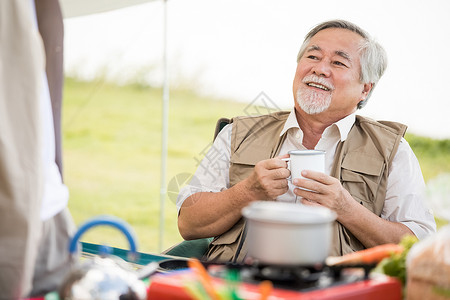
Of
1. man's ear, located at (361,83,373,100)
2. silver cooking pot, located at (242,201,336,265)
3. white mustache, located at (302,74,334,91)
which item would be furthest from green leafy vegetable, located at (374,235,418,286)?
man's ear, located at (361,83,373,100)

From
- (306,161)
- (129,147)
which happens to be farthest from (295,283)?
(129,147)

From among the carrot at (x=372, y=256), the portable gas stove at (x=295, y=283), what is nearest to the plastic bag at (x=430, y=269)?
the portable gas stove at (x=295, y=283)

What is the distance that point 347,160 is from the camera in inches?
83.8

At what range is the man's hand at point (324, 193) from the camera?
1787 millimetres

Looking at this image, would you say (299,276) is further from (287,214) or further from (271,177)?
(271,177)

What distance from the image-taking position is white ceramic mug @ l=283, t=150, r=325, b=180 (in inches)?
68.2

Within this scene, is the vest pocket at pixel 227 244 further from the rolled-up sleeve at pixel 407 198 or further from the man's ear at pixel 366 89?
the man's ear at pixel 366 89

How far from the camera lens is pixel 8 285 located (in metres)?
1.00

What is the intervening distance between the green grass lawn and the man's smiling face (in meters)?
6.13

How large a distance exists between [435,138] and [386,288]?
5.87 meters

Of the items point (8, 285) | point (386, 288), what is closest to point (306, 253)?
point (386, 288)

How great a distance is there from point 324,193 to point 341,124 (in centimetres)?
47

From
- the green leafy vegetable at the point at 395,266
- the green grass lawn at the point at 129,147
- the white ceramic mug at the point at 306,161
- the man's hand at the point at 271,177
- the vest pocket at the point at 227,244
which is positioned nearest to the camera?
the green leafy vegetable at the point at 395,266

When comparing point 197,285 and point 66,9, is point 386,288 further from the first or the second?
point 66,9
